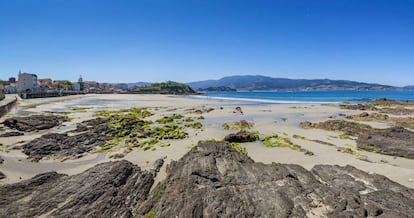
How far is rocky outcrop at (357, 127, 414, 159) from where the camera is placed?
13.7m

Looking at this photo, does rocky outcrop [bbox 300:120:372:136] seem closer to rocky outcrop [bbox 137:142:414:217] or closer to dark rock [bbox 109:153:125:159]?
rocky outcrop [bbox 137:142:414:217]

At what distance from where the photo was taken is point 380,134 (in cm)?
1719

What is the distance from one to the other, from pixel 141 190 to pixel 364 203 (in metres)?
7.31

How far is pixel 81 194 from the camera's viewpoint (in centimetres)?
709

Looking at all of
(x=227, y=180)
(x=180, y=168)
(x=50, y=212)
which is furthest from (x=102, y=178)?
(x=227, y=180)

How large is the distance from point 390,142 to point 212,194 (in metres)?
14.9

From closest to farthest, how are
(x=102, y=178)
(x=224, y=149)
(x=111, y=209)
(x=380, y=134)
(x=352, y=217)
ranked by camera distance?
1. (x=352, y=217)
2. (x=111, y=209)
3. (x=102, y=178)
4. (x=224, y=149)
5. (x=380, y=134)

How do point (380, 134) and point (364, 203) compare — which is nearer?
point (364, 203)

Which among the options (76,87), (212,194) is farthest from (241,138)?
(76,87)

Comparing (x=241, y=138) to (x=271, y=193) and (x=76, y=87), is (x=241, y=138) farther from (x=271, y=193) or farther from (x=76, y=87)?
(x=76, y=87)

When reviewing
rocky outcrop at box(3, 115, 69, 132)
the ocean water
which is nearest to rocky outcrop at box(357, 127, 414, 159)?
rocky outcrop at box(3, 115, 69, 132)

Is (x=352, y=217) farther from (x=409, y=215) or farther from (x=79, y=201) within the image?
(x=79, y=201)

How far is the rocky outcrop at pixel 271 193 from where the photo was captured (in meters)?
6.38

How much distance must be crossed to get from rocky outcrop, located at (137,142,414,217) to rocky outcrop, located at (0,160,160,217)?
0.88 m
